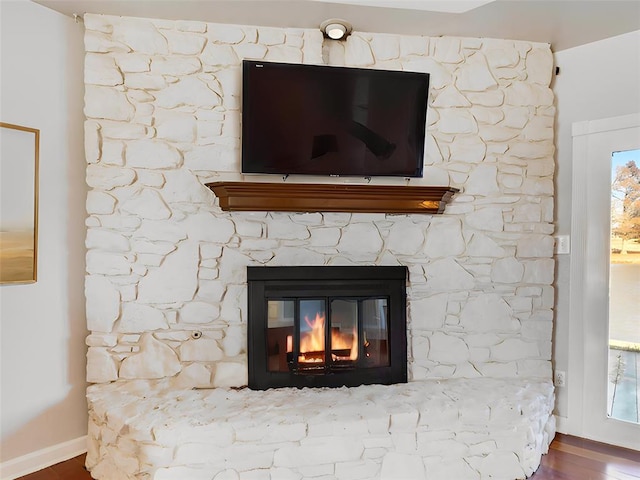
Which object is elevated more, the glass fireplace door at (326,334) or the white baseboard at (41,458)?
the glass fireplace door at (326,334)

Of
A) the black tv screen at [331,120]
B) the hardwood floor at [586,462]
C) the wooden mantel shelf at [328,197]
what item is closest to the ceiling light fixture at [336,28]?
the black tv screen at [331,120]

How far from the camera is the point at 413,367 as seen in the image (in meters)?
2.52

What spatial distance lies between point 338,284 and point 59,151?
177cm

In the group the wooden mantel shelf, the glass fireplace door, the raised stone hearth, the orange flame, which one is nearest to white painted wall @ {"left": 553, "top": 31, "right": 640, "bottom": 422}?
the raised stone hearth

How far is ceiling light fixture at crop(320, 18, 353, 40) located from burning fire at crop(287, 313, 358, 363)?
1.68 m

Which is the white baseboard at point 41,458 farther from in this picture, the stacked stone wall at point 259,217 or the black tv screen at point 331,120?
the black tv screen at point 331,120

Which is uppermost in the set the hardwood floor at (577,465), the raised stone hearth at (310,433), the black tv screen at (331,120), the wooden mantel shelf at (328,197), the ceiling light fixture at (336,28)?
the ceiling light fixture at (336,28)

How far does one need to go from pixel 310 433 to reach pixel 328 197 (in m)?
1.23

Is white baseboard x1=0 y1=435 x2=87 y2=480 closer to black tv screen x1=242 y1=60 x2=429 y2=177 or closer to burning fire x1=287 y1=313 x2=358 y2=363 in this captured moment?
burning fire x1=287 y1=313 x2=358 y2=363

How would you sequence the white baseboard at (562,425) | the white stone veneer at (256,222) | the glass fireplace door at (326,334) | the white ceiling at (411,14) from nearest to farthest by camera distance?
the white ceiling at (411,14)
the white stone veneer at (256,222)
the glass fireplace door at (326,334)
the white baseboard at (562,425)

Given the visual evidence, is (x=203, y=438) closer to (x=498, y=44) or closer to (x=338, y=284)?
(x=338, y=284)

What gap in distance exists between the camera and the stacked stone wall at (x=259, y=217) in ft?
7.63

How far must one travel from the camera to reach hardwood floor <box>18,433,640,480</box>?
214cm

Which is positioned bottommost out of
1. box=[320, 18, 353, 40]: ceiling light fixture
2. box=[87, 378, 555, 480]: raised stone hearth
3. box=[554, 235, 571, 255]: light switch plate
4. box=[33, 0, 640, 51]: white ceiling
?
box=[87, 378, 555, 480]: raised stone hearth
